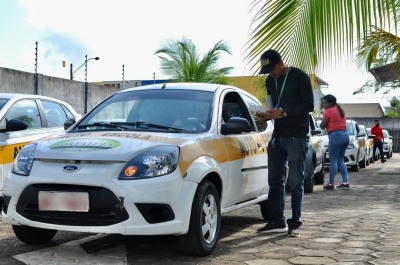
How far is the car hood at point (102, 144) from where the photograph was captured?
4188 mm

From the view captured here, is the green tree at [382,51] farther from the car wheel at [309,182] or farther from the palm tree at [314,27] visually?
the car wheel at [309,182]

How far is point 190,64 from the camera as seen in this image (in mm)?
21062

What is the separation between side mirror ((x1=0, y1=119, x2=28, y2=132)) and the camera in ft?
21.4

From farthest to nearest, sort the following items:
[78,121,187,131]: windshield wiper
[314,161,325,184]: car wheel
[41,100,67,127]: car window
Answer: [314,161,325,184]: car wheel < [41,100,67,127]: car window < [78,121,187,131]: windshield wiper

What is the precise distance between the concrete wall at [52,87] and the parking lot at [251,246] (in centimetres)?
865

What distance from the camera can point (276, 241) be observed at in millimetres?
5289

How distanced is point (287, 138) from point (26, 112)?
143 inches

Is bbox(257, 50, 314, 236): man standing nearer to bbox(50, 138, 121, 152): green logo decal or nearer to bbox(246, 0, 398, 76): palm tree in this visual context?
bbox(246, 0, 398, 76): palm tree

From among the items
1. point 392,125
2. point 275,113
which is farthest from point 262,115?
point 392,125

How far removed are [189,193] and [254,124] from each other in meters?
1.98

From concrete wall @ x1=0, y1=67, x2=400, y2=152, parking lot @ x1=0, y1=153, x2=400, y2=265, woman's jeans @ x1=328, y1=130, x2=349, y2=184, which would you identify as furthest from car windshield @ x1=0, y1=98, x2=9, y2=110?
woman's jeans @ x1=328, y1=130, x2=349, y2=184

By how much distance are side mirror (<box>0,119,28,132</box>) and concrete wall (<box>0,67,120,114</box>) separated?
7.49m

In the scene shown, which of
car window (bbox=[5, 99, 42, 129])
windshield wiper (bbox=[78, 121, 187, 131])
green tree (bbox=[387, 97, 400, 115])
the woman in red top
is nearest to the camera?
windshield wiper (bbox=[78, 121, 187, 131])

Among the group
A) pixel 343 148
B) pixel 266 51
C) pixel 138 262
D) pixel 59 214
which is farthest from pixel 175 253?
pixel 343 148
